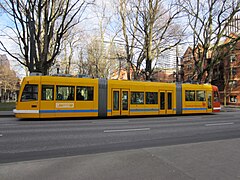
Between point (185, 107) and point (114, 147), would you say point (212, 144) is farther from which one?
→ point (185, 107)

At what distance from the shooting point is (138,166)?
14.6ft

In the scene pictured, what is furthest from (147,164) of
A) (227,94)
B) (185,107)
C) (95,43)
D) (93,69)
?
(227,94)

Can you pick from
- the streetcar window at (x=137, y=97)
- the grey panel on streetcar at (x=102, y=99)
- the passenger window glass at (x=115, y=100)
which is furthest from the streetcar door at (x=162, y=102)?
the grey panel on streetcar at (x=102, y=99)

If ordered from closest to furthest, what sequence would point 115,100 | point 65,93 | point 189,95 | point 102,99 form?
point 65,93
point 102,99
point 115,100
point 189,95

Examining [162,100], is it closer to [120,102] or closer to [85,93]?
[120,102]

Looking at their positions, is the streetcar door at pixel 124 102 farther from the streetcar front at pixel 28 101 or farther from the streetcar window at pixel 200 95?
the streetcar window at pixel 200 95

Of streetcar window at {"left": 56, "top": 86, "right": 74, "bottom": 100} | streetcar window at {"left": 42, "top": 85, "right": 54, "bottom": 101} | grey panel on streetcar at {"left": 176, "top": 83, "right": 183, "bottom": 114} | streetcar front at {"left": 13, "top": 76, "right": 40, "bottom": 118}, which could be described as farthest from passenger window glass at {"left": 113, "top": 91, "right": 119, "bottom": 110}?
grey panel on streetcar at {"left": 176, "top": 83, "right": 183, "bottom": 114}

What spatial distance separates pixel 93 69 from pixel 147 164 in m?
35.0

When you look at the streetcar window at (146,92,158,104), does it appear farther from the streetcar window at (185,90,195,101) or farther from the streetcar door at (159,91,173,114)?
the streetcar window at (185,90,195,101)

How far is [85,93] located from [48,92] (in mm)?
2451

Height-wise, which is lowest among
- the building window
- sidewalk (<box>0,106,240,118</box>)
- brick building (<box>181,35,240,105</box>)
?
sidewalk (<box>0,106,240,118</box>)

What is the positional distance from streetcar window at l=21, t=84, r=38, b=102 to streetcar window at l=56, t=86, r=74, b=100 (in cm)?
140

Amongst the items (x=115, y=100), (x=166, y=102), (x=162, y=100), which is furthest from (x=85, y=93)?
(x=166, y=102)

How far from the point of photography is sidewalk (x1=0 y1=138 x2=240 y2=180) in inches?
154
